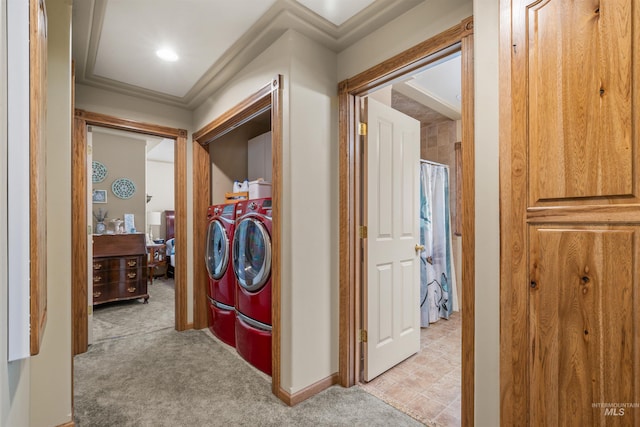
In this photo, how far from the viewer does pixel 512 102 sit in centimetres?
107

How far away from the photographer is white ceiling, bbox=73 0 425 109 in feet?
5.87

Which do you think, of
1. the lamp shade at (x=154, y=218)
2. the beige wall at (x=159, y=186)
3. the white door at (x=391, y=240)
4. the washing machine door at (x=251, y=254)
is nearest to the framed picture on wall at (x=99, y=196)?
the lamp shade at (x=154, y=218)

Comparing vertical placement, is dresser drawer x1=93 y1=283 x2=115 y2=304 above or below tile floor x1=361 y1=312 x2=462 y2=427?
above

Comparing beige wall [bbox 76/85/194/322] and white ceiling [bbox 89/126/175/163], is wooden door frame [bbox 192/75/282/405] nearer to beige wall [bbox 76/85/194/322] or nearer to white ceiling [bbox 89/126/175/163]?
beige wall [bbox 76/85/194/322]

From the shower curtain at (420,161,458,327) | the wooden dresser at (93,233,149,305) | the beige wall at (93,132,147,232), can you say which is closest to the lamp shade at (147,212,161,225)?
the beige wall at (93,132,147,232)

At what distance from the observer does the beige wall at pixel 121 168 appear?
473 cm

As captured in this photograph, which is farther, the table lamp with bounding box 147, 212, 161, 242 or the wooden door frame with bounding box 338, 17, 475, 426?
the table lamp with bounding box 147, 212, 161, 242

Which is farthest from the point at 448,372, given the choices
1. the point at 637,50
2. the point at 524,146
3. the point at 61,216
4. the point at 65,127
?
the point at 65,127

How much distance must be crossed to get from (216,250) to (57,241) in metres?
1.52

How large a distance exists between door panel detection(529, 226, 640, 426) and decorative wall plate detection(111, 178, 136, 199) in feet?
17.7
